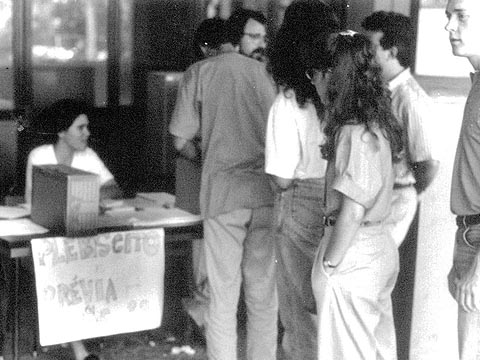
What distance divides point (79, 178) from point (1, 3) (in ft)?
9.70

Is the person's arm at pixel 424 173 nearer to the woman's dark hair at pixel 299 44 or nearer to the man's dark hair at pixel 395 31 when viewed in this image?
the man's dark hair at pixel 395 31

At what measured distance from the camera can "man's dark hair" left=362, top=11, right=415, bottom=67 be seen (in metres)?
3.59

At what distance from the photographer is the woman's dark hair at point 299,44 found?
3256 mm

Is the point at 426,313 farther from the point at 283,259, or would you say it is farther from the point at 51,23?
the point at 51,23

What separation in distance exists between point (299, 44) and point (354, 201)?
0.69 metres

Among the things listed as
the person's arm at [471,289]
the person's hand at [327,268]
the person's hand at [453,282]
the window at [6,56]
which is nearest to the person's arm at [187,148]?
the person's hand at [327,268]

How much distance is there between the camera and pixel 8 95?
20.6 feet

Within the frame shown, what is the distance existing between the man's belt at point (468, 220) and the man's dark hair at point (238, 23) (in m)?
1.72

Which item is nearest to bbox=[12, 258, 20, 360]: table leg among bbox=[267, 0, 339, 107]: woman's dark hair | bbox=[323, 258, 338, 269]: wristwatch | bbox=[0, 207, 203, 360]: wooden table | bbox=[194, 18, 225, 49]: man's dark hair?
bbox=[0, 207, 203, 360]: wooden table

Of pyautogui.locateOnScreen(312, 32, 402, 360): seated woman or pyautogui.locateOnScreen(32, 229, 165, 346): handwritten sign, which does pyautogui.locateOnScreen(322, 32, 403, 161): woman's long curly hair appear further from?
pyautogui.locateOnScreen(32, 229, 165, 346): handwritten sign

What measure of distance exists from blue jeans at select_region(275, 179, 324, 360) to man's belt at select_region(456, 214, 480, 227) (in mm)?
733

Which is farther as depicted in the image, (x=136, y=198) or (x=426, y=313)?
(x=136, y=198)

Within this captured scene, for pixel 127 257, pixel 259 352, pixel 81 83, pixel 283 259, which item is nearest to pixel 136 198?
pixel 127 257

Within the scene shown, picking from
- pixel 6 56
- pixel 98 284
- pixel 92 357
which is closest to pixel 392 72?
pixel 98 284
